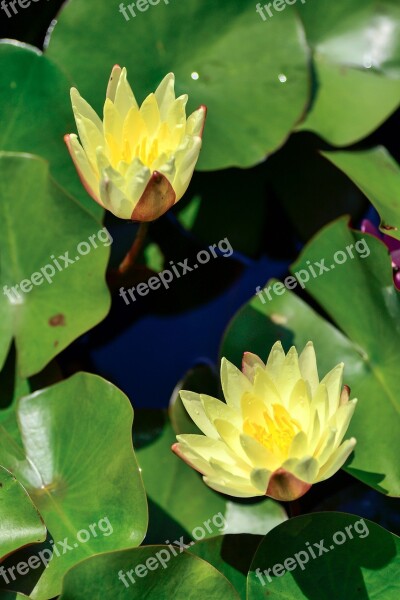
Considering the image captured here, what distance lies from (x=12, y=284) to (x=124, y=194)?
0.50m

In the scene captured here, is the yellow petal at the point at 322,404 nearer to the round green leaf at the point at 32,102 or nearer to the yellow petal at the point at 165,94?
the yellow petal at the point at 165,94

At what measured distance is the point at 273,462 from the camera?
4.81 ft

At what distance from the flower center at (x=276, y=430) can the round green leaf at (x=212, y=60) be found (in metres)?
0.87

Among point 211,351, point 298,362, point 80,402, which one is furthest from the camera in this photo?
point 211,351

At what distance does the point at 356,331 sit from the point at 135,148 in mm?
777

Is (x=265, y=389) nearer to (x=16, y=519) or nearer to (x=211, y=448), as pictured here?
(x=211, y=448)

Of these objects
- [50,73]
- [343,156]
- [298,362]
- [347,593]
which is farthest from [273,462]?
[50,73]

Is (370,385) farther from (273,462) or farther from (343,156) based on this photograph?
(343,156)

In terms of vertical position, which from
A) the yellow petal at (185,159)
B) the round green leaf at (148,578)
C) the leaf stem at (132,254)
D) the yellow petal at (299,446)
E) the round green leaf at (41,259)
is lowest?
the round green leaf at (148,578)

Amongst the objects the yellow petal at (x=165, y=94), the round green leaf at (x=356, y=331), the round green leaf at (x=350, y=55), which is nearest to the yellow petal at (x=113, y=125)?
the yellow petal at (x=165, y=94)

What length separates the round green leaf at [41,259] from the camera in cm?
188

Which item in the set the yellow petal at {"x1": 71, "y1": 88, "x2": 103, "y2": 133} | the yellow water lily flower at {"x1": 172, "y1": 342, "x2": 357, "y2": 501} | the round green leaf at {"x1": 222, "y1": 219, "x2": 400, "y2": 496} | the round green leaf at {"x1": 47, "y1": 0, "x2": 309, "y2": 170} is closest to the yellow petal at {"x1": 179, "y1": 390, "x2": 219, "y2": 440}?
the yellow water lily flower at {"x1": 172, "y1": 342, "x2": 357, "y2": 501}

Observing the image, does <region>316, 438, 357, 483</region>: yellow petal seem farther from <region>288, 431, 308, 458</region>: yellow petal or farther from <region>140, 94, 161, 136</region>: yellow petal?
<region>140, 94, 161, 136</region>: yellow petal

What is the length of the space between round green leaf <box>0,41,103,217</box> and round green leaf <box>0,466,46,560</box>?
967 millimetres
